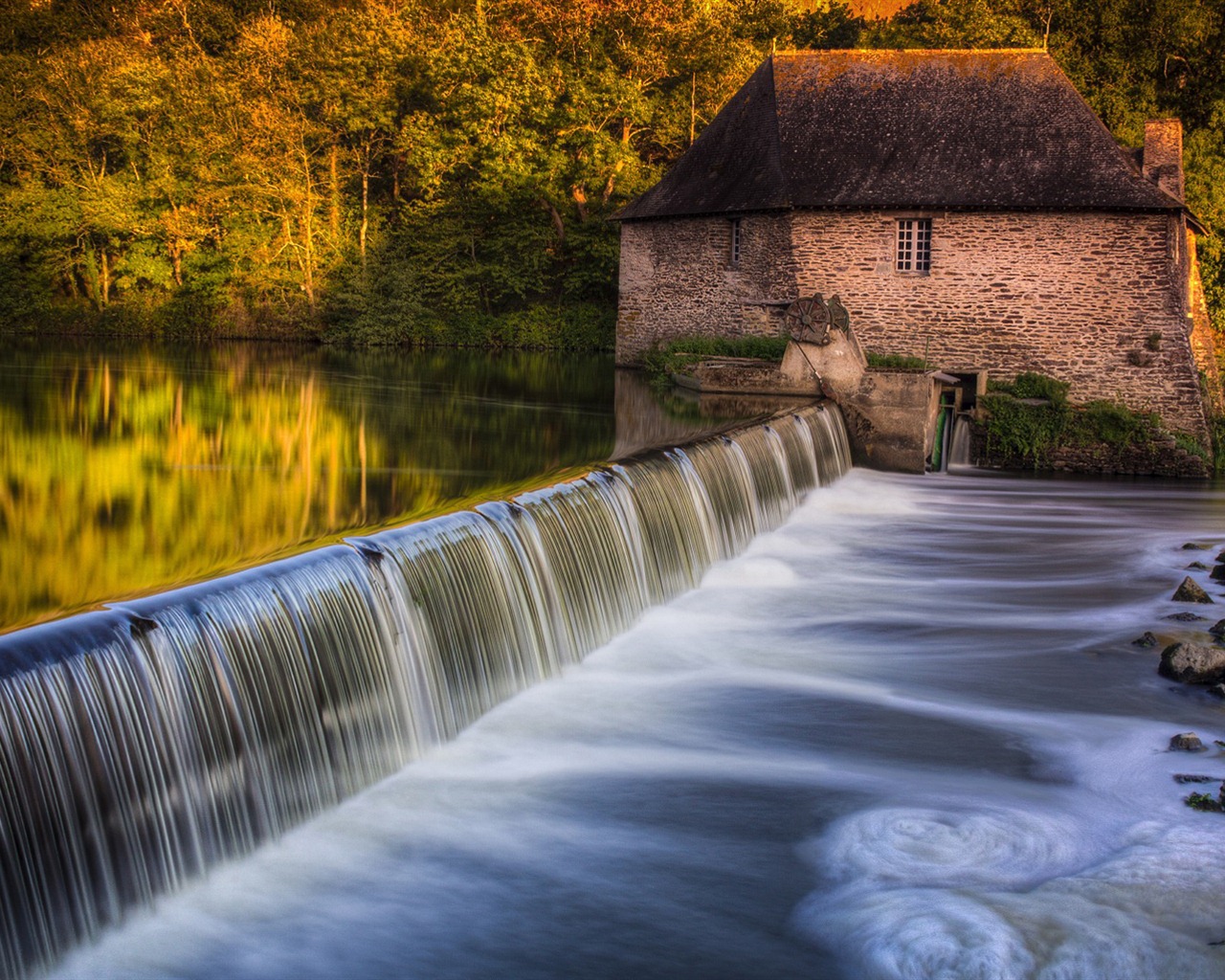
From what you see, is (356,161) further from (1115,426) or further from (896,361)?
(1115,426)

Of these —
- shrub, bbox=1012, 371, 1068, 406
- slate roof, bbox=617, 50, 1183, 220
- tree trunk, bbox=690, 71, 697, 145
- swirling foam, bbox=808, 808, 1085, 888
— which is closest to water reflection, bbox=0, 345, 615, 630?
swirling foam, bbox=808, 808, 1085, 888

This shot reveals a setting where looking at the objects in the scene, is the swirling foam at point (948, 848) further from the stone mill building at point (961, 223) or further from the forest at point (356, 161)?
the forest at point (356, 161)

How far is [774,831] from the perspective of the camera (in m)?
7.34

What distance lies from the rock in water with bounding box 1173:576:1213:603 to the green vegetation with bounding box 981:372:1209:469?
37.2 ft

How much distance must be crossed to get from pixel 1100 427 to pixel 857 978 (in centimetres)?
2070

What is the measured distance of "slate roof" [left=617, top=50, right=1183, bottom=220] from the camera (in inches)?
1037

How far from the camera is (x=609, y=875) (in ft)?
→ 22.1

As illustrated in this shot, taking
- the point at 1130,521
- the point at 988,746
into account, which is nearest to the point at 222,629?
the point at 988,746

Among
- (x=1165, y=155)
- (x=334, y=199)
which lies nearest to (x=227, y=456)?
(x=1165, y=155)

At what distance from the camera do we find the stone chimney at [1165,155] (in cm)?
2644

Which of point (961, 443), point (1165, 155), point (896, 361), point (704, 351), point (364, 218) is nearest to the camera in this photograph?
point (961, 443)

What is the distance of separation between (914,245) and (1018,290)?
2342 mm

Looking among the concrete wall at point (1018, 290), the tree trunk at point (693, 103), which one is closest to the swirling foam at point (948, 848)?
the concrete wall at point (1018, 290)

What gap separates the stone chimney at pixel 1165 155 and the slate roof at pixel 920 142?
0.43 metres
